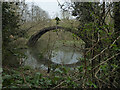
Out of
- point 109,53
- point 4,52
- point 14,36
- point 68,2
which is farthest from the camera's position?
point 14,36

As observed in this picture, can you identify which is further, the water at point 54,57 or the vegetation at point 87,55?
the water at point 54,57

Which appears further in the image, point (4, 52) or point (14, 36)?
point (14, 36)

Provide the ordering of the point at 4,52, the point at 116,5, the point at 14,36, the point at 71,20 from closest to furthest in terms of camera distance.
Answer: the point at 116,5, the point at 4,52, the point at 71,20, the point at 14,36

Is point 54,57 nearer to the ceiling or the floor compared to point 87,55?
nearer to the floor

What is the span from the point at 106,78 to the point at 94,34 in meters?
0.68

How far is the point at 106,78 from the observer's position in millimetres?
1724

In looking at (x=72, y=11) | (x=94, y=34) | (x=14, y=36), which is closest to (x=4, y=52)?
(x=14, y=36)

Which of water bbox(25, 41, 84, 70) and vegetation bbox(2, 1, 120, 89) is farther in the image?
water bbox(25, 41, 84, 70)

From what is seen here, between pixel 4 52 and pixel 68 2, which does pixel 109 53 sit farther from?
pixel 4 52

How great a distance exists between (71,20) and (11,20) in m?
2.02

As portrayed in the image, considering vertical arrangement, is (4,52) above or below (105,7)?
below

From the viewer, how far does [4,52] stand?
2943 millimetres

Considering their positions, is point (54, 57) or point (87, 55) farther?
point (54, 57)

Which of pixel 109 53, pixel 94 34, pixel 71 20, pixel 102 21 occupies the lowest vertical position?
pixel 109 53
